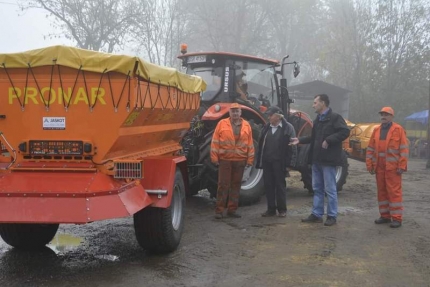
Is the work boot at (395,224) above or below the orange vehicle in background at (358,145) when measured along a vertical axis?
below

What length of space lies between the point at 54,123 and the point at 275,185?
3675mm

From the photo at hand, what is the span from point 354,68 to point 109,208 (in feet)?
95.0

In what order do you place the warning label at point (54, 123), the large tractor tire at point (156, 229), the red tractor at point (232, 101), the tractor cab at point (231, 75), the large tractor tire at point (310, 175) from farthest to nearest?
the large tractor tire at point (310, 175) < the tractor cab at point (231, 75) < the red tractor at point (232, 101) < the large tractor tire at point (156, 229) < the warning label at point (54, 123)

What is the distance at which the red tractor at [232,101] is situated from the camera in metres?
7.42

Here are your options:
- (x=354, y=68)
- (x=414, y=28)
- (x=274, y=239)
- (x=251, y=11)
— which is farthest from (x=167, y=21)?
(x=274, y=239)

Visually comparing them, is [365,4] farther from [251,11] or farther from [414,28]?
[251,11]

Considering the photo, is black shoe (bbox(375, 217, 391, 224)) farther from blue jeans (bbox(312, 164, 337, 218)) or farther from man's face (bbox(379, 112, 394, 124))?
man's face (bbox(379, 112, 394, 124))

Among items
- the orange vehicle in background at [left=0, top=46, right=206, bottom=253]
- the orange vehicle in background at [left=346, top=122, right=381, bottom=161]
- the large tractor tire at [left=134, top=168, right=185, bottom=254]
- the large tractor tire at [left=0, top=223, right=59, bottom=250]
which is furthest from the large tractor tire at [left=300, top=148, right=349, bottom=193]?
the large tractor tire at [left=0, top=223, right=59, bottom=250]

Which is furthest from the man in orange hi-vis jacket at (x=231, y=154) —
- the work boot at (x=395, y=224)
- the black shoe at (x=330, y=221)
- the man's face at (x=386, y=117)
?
the work boot at (x=395, y=224)

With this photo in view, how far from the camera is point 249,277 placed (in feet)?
14.3

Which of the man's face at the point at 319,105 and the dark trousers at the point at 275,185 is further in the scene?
the dark trousers at the point at 275,185

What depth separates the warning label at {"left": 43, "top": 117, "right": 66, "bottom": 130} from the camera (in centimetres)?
442

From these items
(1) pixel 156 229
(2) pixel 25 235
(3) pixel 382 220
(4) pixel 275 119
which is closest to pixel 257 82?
(4) pixel 275 119

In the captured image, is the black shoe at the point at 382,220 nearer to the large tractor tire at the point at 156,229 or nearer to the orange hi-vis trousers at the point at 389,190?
the orange hi-vis trousers at the point at 389,190
